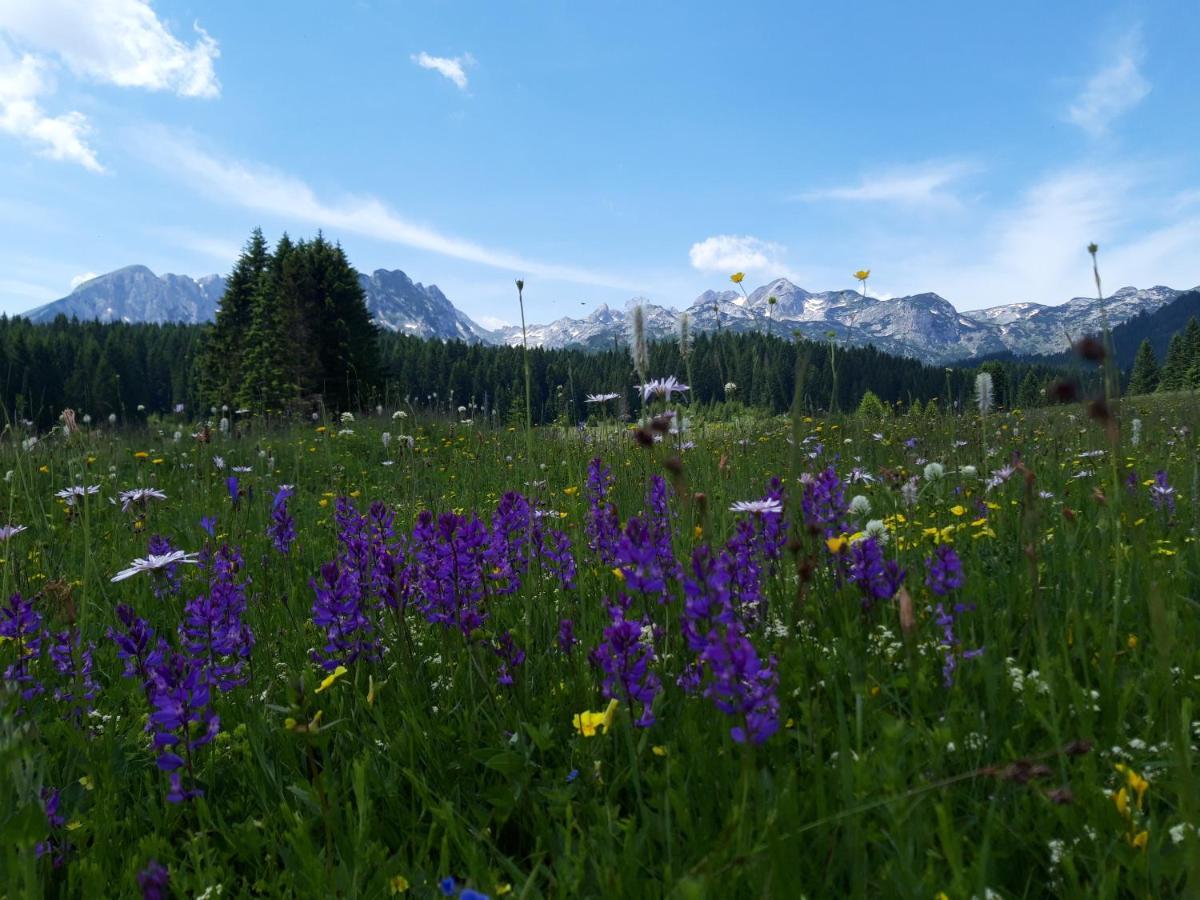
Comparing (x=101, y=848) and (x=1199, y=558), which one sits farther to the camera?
(x=1199, y=558)

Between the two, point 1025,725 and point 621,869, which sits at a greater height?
point 1025,725

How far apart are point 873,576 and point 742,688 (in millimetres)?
926

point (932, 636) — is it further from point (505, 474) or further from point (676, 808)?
point (505, 474)

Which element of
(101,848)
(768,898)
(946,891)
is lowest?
(101,848)

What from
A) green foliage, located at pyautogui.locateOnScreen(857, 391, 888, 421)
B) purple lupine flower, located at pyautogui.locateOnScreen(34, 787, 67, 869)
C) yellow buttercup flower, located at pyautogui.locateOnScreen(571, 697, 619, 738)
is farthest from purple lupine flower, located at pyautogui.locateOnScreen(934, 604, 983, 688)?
green foliage, located at pyautogui.locateOnScreen(857, 391, 888, 421)

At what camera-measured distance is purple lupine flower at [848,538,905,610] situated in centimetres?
201

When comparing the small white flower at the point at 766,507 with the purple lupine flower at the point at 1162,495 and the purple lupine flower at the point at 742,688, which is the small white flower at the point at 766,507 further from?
the purple lupine flower at the point at 1162,495

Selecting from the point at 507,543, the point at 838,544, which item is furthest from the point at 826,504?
the point at 507,543

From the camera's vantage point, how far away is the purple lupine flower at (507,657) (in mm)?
2057

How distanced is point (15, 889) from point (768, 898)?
1328 millimetres

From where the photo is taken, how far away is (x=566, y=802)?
1500 mm

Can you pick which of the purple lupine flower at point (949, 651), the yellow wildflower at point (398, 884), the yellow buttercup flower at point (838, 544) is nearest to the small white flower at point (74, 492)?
the yellow wildflower at point (398, 884)

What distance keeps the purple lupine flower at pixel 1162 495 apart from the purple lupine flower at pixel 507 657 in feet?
10.5

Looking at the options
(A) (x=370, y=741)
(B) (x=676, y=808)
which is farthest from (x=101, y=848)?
(B) (x=676, y=808)
